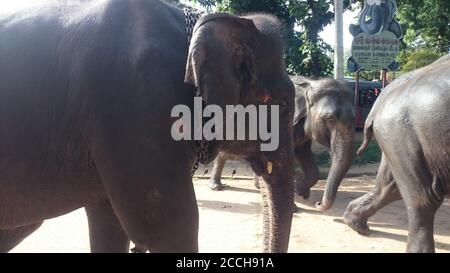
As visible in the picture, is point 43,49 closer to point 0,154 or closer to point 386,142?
point 0,154

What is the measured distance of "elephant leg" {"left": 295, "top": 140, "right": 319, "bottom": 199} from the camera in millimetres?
6324

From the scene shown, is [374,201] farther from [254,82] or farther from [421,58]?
[421,58]

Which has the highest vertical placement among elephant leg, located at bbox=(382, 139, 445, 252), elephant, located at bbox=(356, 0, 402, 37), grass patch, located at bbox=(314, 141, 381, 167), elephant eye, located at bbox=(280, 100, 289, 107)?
elephant, located at bbox=(356, 0, 402, 37)

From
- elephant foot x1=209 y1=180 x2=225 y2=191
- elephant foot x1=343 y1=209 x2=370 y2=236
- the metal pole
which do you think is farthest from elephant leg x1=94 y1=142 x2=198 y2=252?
the metal pole

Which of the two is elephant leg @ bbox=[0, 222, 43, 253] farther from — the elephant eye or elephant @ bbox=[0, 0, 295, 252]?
the elephant eye

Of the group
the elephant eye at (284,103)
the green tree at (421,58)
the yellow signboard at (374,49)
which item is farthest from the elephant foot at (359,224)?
the green tree at (421,58)

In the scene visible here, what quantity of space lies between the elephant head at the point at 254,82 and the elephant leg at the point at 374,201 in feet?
7.27

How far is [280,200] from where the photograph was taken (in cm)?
238

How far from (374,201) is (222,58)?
10.8ft

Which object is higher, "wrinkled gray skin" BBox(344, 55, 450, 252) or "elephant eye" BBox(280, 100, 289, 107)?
"elephant eye" BBox(280, 100, 289, 107)

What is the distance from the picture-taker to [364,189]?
7207 mm

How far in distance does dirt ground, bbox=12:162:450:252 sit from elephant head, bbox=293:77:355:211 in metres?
0.33

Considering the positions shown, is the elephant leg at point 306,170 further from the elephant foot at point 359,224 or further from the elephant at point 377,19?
the elephant at point 377,19

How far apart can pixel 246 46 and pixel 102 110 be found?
0.67 metres
